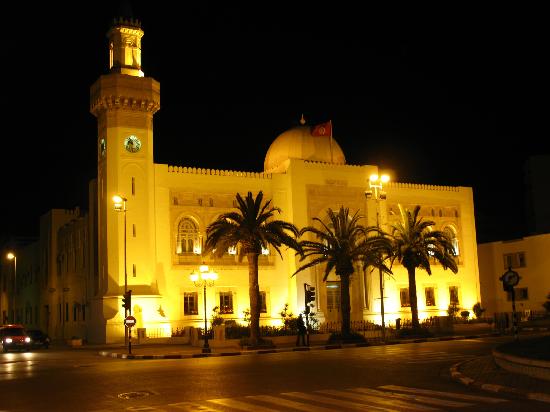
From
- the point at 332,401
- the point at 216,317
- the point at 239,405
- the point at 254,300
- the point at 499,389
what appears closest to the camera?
the point at 239,405

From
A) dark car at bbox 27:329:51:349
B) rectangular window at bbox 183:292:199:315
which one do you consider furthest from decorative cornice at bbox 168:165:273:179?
dark car at bbox 27:329:51:349

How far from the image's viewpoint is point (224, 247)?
3419 centimetres

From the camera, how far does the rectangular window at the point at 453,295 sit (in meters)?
51.3

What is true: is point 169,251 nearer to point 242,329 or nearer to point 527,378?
point 242,329

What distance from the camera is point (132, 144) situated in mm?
41281

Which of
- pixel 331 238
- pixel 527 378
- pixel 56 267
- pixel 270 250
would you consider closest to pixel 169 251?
pixel 270 250

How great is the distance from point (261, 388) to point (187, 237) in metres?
28.5

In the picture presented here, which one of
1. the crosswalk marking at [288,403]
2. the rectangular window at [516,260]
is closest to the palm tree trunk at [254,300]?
the crosswalk marking at [288,403]

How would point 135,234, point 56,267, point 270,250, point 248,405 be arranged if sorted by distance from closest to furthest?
point 248,405 → point 135,234 → point 270,250 → point 56,267

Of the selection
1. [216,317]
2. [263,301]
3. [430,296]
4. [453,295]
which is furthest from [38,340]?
[453,295]

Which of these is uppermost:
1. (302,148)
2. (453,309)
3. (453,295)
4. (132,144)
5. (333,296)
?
(302,148)

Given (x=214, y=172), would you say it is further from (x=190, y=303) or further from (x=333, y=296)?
(x=333, y=296)

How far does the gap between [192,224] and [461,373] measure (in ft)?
94.0

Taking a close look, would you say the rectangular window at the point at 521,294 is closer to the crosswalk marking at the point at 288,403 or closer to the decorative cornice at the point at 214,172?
the decorative cornice at the point at 214,172
